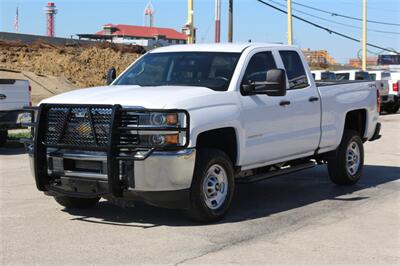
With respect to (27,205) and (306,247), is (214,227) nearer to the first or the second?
(306,247)

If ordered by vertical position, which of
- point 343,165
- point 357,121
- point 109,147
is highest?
point 357,121

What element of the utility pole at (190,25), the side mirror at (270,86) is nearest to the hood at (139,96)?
the side mirror at (270,86)

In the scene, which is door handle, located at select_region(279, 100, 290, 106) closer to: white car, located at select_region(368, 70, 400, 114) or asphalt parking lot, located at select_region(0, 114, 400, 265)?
asphalt parking lot, located at select_region(0, 114, 400, 265)

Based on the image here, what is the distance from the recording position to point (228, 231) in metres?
6.66

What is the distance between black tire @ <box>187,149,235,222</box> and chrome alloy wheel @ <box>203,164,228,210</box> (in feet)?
0.05

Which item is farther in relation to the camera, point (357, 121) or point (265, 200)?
point (357, 121)

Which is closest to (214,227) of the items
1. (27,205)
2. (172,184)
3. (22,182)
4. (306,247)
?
(172,184)

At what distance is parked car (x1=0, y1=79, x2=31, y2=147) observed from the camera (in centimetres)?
1326

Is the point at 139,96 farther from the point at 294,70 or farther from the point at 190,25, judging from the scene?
the point at 190,25

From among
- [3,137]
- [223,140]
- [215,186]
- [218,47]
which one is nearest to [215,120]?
[223,140]

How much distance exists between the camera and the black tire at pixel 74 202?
302 inches

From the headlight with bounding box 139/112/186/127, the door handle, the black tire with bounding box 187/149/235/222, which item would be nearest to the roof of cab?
the door handle

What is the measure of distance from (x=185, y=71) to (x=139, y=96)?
4.18 feet

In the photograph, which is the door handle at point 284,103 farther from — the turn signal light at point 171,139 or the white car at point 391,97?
the white car at point 391,97
